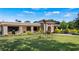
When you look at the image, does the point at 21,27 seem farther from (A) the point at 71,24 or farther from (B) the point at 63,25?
(A) the point at 71,24

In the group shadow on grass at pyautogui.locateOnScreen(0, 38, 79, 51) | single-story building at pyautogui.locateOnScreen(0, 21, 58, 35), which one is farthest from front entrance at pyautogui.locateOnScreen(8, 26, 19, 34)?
shadow on grass at pyautogui.locateOnScreen(0, 38, 79, 51)

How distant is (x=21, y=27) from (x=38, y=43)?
1.18ft

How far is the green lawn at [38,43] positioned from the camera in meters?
5.89

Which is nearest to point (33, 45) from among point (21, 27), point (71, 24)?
point (21, 27)

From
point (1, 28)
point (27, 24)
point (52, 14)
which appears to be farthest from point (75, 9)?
point (1, 28)

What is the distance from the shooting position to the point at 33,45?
591 centimetres

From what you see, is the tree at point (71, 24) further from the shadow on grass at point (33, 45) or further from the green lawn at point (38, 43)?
the shadow on grass at point (33, 45)

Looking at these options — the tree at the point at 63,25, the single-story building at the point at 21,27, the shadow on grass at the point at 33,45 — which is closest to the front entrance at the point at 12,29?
the single-story building at the point at 21,27

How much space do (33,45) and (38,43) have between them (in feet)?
0.28

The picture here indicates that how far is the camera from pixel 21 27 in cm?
596

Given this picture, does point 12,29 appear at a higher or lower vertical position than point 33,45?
higher
